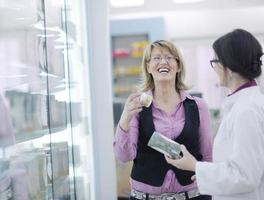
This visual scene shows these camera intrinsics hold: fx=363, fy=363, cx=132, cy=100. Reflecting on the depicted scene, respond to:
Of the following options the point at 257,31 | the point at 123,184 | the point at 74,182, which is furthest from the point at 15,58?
the point at 257,31

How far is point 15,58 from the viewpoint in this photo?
1.38 m

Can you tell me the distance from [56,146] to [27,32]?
68 centimetres

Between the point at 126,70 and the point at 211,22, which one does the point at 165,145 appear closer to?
the point at 126,70

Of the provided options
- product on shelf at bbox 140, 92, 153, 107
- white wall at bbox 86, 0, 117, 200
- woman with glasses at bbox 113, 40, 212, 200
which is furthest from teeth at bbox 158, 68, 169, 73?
white wall at bbox 86, 0, 117, 200

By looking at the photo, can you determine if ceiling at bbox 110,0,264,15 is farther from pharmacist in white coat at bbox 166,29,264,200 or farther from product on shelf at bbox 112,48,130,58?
pharmacist in white coat at bbox 166,29,264,200

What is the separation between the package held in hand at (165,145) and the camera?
4.98 feet

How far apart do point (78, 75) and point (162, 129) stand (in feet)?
4.10

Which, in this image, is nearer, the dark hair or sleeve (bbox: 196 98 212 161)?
the dark hair

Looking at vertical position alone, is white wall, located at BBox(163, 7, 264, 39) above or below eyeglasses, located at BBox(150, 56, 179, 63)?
above

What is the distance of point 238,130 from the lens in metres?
1.20

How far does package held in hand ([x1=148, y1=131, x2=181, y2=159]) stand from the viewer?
1.52 meters

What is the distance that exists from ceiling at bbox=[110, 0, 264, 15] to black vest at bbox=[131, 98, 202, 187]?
3445mm

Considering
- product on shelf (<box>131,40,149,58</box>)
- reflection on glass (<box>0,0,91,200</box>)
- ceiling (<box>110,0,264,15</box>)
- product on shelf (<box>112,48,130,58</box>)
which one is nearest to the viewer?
reflection on glass (<box>0,0,91,200</box>)

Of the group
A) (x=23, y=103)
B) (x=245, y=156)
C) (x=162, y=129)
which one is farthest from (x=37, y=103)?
(x=245, y=156)
